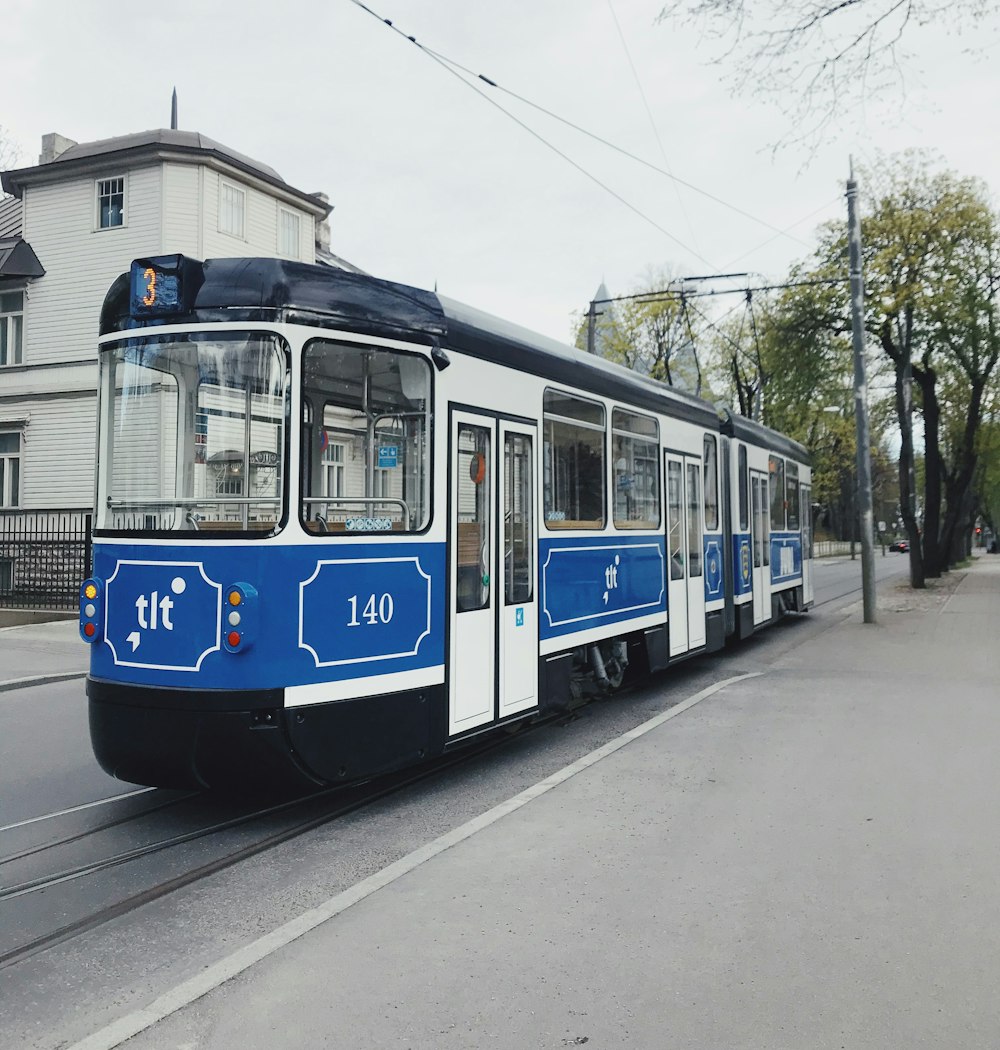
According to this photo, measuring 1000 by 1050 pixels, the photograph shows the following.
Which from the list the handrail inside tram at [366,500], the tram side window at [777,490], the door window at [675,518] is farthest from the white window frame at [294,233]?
the handrail inside tram at [366,500]

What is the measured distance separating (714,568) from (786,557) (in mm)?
5020

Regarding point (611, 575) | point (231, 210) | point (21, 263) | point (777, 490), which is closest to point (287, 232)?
point (231, 210)

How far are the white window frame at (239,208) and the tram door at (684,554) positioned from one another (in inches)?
629

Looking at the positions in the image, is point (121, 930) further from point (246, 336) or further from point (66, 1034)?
point (246, 336)

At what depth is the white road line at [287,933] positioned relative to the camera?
3.38 m

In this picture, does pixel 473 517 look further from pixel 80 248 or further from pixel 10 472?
pixel 10 472

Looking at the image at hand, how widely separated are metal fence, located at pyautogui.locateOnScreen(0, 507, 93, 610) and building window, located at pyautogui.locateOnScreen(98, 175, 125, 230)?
668 cm

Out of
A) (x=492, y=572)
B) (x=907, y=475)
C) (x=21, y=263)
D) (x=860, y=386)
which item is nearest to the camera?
(x=492, y=572)

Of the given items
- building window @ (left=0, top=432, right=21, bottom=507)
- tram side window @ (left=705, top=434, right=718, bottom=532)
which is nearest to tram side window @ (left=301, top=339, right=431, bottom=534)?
tram side window @ (left=705, top=434, right=718, bottom=532)

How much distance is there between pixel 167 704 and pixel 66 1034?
212 centimetres

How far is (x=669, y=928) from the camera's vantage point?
426 cm

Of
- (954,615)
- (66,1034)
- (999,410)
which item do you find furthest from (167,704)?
(999,410)

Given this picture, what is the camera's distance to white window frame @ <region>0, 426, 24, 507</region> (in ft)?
78.8

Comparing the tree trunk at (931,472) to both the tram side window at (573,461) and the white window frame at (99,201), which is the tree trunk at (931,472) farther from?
the tram side window at (573,461)
